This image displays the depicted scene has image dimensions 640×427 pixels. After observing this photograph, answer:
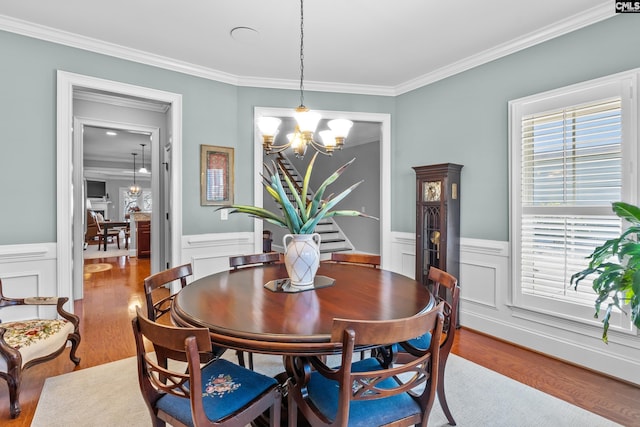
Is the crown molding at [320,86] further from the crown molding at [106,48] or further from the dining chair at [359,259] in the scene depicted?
the dining chair at [359,259]

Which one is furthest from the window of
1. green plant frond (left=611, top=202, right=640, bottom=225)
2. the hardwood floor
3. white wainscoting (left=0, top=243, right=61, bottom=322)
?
white wainscoting (left=0, top=243, right=61, bottom=322)

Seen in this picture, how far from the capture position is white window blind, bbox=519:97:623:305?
2447 mm

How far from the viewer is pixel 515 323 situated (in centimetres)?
302

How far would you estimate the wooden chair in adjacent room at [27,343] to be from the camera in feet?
6.43

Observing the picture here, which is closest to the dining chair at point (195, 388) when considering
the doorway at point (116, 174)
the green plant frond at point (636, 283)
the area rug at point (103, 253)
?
the green plant frond at point (636, 283)

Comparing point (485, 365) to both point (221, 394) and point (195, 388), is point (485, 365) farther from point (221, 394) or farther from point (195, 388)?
point (195, 388)

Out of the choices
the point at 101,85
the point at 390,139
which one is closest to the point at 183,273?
the point at 101,85

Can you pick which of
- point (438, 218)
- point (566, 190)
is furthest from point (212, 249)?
point (566, 190)

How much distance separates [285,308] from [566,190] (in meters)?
2.52

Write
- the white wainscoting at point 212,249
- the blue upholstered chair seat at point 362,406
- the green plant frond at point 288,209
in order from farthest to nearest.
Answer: the white wainscoting at point 212,249
the green plant frond at point 288,209
the blue upholstered chair seat at point 362,406

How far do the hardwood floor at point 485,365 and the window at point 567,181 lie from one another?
0.43 m

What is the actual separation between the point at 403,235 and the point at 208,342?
3.27 metres

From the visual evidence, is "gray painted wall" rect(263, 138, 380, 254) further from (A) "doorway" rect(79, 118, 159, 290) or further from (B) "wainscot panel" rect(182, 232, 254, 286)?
(B) "wainscot panel" rect(182, 232, 254, 286)

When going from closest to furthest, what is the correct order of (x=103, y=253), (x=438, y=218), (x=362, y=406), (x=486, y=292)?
(x=362, y=406)
(x=486, y=292)
(x=438, y=218)
(x=103, y=253)
